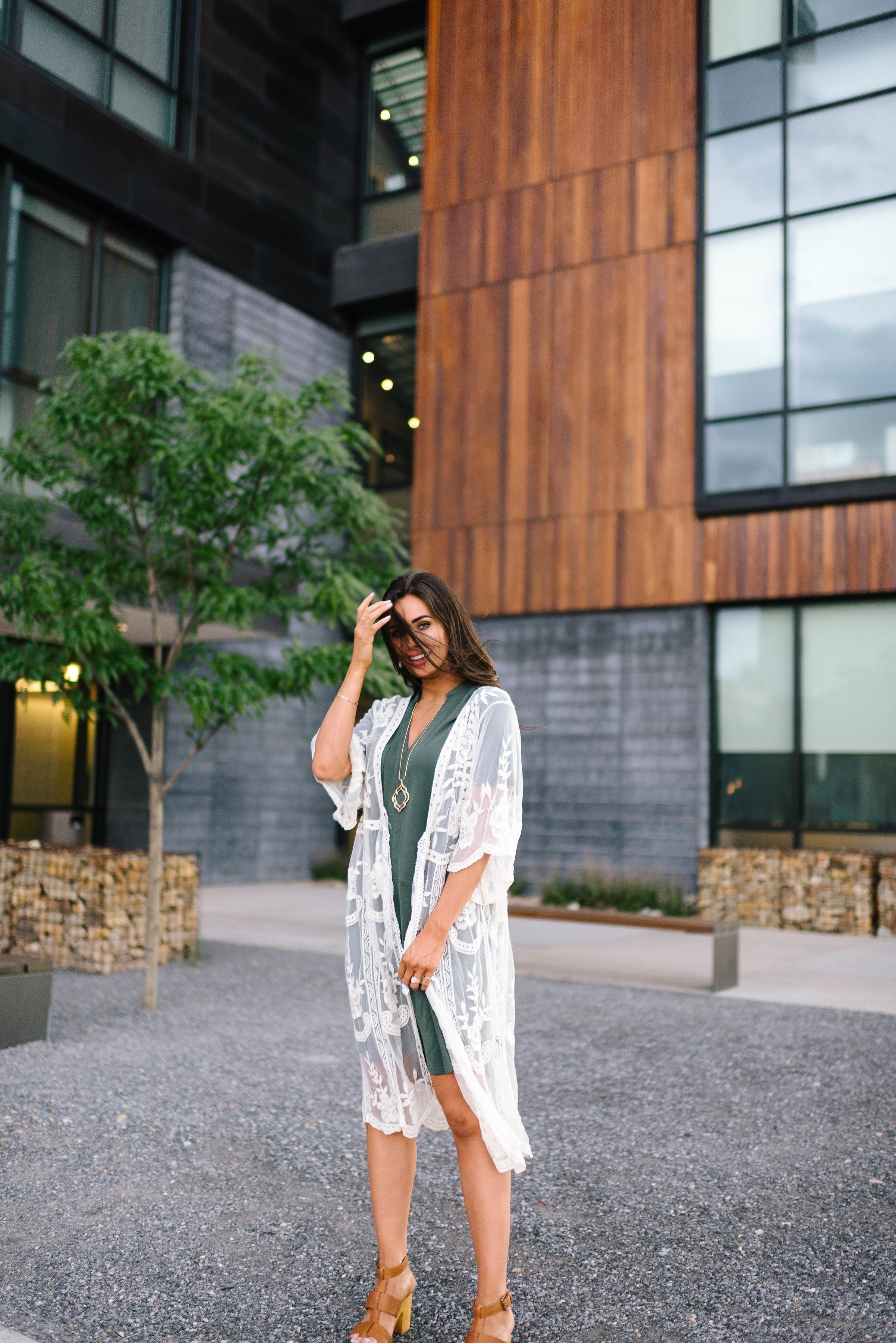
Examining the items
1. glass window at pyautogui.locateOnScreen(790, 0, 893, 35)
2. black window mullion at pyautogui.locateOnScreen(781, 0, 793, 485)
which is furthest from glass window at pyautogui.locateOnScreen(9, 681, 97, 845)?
glass window at pyautogui.locateOnScreen(790, 0, 893, 35)

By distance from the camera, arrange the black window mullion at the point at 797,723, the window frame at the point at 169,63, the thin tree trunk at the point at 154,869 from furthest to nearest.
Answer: the black window mullion at the point at 797,723 < the window frame at the point at 169,63 < the thin tree trunk at the point at 154,869

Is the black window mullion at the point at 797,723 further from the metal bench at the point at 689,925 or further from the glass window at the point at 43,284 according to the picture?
the glass window at the point at 43,284

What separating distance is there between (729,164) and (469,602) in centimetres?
600

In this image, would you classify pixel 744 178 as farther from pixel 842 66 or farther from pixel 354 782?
pixel 354 782

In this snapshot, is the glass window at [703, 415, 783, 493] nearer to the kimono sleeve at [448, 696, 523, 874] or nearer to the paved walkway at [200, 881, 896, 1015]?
the paved walkway at [200, 881, 896, 1015]

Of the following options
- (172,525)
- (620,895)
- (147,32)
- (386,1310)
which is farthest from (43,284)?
(386,1310)

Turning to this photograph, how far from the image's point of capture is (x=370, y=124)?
1727 cm

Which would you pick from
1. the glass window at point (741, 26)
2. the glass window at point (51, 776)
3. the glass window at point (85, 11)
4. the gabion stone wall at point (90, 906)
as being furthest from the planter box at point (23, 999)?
the glass window at point (741, 26)

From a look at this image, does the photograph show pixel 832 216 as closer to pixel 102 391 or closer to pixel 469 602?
pixel 469 602

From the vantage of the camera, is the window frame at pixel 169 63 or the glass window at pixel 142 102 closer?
the window frame at pixel 169 63

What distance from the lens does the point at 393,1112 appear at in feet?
8.72

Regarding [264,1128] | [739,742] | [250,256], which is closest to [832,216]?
[739,742]

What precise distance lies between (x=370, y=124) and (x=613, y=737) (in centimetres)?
1035

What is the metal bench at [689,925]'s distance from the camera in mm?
7488
